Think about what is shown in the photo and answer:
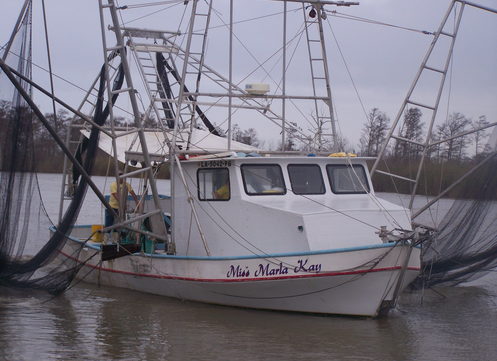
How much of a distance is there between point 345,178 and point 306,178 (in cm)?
78

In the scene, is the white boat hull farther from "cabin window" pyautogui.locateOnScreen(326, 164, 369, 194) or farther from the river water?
"cabin window" pyautogui.locateOnScreen(326, 164, 369, 194)

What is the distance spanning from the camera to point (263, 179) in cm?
922

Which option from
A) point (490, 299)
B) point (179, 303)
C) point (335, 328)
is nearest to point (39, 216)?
point (179, 303)

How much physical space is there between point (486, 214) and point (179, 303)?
5.43 m

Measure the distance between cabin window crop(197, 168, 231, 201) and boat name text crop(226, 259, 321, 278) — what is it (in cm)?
128

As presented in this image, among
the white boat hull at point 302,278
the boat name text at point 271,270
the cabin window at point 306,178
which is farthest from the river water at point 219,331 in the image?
the cabin window at point 306,178

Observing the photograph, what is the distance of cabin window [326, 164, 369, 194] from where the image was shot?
9602 millimetres

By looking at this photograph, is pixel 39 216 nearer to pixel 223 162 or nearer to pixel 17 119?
pixel 17 119

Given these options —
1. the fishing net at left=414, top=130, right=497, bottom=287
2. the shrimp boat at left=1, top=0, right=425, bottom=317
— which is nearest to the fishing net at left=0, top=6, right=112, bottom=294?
the shrimp boat at left=1, top=0, right=425, bottom=317

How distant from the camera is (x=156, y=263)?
973 cm

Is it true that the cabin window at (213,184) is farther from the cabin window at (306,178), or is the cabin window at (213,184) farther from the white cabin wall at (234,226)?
the cabin window at (306,178)

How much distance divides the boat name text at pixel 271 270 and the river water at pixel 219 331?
72 cm

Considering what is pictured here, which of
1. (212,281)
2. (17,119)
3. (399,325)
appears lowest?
(399,325)

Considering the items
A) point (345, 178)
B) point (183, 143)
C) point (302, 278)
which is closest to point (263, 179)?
point (345, 178)
